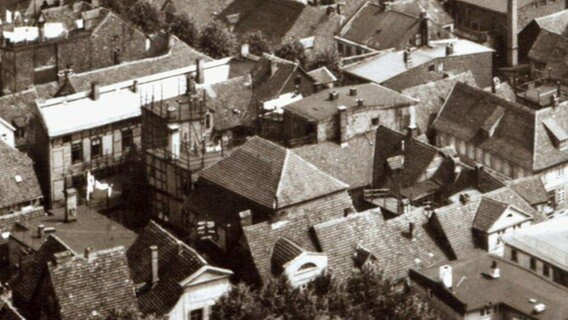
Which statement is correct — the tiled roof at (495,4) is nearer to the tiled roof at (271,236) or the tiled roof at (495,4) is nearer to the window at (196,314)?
the tiled roof at (271,236)

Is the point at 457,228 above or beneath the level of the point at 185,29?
above

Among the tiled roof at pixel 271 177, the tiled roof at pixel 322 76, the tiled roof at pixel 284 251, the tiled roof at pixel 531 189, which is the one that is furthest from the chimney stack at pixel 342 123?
the tiled roof at pixel 284 251

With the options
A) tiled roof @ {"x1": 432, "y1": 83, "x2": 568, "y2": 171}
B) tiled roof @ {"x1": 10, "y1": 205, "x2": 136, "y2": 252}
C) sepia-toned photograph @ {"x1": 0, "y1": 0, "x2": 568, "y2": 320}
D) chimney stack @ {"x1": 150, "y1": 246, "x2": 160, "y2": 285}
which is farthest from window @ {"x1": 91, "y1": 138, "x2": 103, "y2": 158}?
chimney stack @ {"x1": 150, "y1": 246, "x2": 160, "y2": 285}

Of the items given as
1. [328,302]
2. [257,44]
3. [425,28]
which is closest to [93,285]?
[328,302]

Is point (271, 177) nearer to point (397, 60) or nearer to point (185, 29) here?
Answer: point (397, 60)

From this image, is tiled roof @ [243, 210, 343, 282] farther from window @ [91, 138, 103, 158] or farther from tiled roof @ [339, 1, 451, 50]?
tiled roof @ [339, 1, 451, 50]

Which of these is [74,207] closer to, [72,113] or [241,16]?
[72,113]

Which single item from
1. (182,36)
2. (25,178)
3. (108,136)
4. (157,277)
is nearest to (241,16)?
(182,36)
